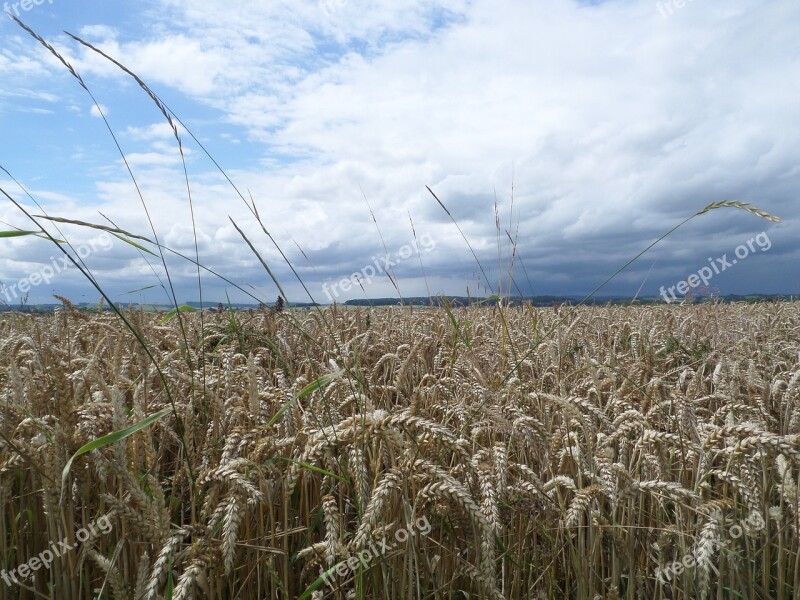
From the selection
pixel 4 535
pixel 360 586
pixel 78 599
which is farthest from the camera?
pixel 4 535

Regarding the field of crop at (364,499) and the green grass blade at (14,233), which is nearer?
the field of crop at (364,499)

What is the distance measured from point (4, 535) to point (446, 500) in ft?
4.87

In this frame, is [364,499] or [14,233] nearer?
[364,499]

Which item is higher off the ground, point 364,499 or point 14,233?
point 14,233

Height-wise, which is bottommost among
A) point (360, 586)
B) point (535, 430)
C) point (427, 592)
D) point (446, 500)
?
point (427, 592)

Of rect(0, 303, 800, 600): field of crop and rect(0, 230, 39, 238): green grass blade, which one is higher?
rect(0, 230, 39, 238): green grass blade

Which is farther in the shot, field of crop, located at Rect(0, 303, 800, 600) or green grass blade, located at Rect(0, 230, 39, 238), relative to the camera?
green grass blade, located at Rect(0, 230, 39, 238)

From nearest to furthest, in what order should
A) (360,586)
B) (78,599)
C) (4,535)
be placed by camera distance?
(360,586) < (78,599) < (4,535)

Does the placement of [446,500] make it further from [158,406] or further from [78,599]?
[158,406]

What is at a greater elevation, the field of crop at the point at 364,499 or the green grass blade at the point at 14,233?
the green grass blade at the point at 14,233

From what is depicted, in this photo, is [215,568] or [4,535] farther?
[4,535]

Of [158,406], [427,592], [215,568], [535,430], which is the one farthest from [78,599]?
[535,430]

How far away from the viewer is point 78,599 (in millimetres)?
1793

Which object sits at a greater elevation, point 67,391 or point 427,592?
point 67,391
